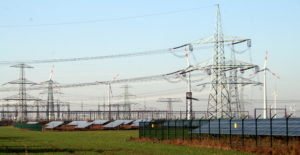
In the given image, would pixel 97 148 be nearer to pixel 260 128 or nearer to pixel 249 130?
pixel 249 130

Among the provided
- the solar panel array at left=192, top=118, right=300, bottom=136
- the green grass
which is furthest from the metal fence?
the green grass

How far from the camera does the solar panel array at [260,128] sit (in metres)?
33.8

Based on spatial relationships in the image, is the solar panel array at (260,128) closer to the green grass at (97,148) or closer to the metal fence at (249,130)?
the metal fence at (249,130)

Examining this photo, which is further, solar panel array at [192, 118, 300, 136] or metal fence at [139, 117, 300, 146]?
metal fence at [139, 117, 300, 146]

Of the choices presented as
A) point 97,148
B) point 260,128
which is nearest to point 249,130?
point 260,128

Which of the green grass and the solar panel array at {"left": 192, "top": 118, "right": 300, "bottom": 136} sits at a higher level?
the solar panel array at {"left": 192, "top": 118, "right": 300, "bottom": 136}

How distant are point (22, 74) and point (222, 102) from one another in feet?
254

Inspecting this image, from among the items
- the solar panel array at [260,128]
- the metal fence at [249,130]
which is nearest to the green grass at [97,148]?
the metal fence at [249,130]

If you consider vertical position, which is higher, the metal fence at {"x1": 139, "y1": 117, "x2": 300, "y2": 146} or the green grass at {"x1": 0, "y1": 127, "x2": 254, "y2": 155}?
the metal fence at {"x1": 139, "y1": 117, "x2": 300, "y2": 146}

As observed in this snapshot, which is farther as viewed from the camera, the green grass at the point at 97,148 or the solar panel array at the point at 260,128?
the green grass at the point at 97,148

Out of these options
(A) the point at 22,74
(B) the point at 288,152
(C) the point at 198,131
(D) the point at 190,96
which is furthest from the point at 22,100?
(B) the point at 288,152

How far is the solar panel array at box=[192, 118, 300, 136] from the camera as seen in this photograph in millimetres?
33809

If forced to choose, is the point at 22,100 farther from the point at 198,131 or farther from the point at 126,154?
the point at 126,154

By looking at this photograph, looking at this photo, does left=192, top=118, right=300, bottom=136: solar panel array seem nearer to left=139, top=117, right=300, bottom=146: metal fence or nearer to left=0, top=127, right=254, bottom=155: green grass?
left=139, top=117, right=300, bottom=146: metal fence
